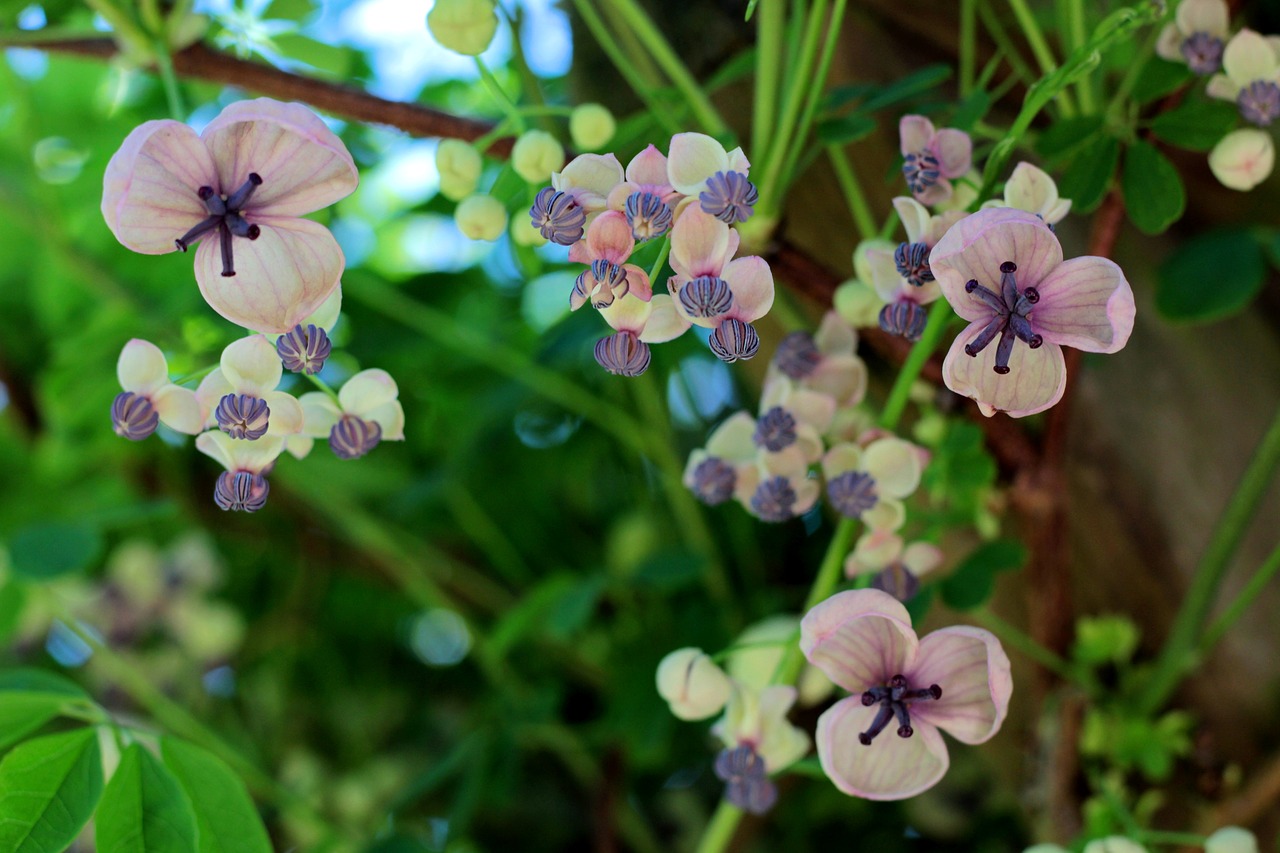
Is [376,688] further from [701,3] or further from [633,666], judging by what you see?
[701,3]

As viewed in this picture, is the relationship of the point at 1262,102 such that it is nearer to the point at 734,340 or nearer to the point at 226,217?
the point at 734,340

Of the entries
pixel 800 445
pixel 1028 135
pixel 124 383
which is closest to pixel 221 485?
pixel 124 383

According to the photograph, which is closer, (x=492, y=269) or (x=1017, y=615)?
(x=1017, y=615)

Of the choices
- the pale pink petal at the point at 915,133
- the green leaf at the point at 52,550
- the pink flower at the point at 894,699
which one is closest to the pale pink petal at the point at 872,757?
the pink flower at the point at 894,699

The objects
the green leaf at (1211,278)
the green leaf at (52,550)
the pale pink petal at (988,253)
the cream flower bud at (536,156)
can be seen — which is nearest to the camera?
the pale pink petal at (988,253)

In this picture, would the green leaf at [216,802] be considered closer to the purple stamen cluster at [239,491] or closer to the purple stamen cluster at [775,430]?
the purple stamen cluster at [239,491]

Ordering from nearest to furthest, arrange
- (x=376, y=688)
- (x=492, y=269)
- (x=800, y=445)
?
(x=800, y=445)
(x=492, y=269)
(x=376, y=688)
